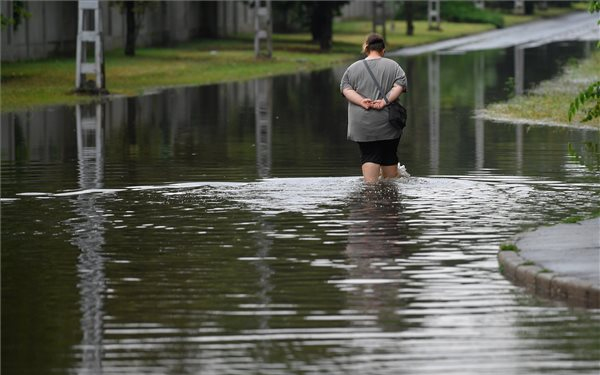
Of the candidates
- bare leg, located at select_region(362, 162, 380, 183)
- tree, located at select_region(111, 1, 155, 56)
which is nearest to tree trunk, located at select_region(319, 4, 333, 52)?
tree, located at select_region(111, 1, 155, 56)

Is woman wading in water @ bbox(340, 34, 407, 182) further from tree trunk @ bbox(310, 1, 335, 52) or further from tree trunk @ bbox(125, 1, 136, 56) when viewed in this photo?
tree trunk @ bbox(310, 1, 335, 52)

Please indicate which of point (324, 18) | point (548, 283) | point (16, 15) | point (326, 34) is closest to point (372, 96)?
point (548, 283)

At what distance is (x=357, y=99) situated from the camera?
15.8 m

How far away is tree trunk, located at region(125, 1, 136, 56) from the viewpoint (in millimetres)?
55219

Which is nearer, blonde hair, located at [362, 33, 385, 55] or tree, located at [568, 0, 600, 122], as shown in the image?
tree, located at [568, 0, 600, 122]

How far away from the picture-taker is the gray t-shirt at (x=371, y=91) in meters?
15.8

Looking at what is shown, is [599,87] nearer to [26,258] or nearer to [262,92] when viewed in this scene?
[26,258]

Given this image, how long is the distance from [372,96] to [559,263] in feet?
18.0

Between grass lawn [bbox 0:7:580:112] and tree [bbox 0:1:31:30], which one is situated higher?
tree [bbox 0:1:31:30]

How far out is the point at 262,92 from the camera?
37.7 meters

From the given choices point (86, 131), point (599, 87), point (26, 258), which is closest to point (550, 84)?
point (86, 131)

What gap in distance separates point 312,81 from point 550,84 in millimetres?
7227

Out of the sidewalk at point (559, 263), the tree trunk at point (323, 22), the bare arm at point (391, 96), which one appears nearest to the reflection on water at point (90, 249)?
the sidewalk at point (559, 263)

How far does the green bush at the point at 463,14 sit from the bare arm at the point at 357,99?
256ft
